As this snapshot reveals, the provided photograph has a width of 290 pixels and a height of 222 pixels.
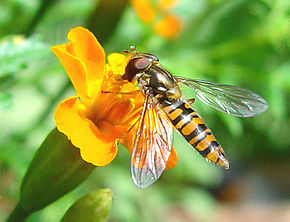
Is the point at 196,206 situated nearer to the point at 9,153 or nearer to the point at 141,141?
the point at 9,153

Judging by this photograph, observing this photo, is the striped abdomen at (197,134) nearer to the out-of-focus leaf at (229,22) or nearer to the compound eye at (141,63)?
the compound eye at (141,63)

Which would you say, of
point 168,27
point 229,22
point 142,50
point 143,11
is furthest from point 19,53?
point 229,22

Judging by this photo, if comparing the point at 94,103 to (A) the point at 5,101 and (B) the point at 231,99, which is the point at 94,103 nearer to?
(A) the point at 5,101

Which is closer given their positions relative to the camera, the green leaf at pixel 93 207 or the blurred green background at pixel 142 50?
the green leaf at pixel 93 207

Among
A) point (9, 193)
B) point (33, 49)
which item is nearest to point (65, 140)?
point (33, 49)

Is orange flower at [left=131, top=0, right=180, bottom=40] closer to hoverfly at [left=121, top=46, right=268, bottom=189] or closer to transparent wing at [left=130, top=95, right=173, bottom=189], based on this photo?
hoverfly at [left=121, top=46, right=268, bottom=189]

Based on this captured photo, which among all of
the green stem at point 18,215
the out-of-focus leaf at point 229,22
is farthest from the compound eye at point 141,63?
the out-of-focus leaf at point 229,22

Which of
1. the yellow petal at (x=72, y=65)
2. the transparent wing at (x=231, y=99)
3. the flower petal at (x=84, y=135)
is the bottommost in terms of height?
the transparent wing at (x=231, y=99)

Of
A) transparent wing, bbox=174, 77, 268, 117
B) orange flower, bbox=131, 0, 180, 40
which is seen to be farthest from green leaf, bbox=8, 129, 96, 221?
orange flower, bbox=131, 0, 180, 40
